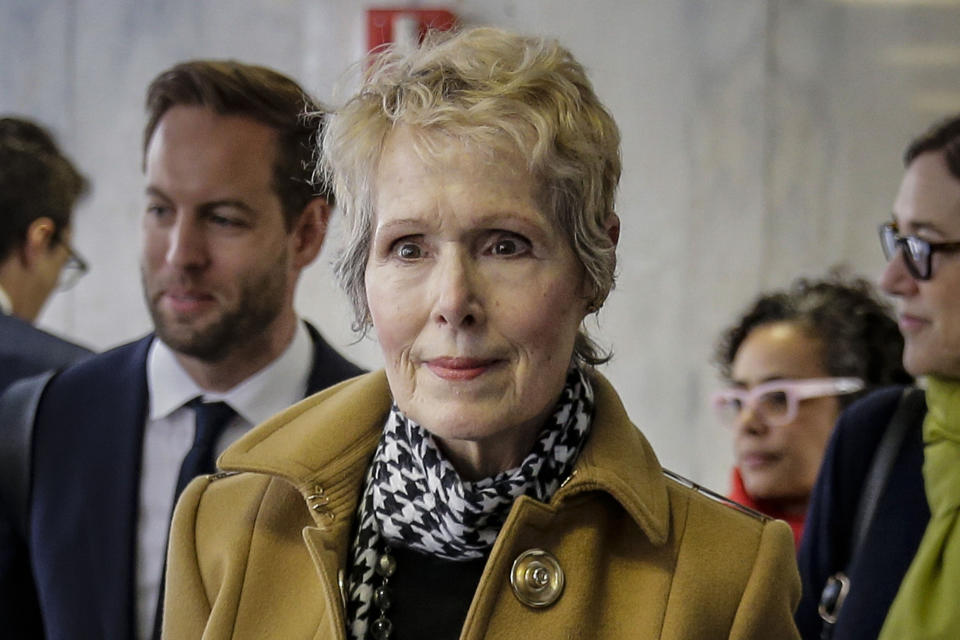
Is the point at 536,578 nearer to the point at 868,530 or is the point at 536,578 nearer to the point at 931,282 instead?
the point at 868,530

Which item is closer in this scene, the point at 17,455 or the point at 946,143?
the point at 17,455

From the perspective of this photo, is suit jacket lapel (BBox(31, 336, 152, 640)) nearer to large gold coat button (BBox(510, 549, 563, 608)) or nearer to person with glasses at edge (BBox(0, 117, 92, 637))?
large gold coat button (BBox(510, 549, 563, 608))

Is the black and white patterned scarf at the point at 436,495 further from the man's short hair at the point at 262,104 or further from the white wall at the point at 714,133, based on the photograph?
the white wall at the point at 714,133

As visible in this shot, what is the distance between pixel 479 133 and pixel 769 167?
422 cm

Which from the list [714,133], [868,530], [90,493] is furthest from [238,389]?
[714,133]

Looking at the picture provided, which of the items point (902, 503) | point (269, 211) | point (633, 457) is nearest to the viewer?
point (633, 457)

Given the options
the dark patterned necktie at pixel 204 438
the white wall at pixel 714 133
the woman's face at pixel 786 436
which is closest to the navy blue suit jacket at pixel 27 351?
the dark patterned necktie at pixel 204 438

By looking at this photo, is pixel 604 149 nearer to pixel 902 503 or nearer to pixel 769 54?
pixel 902 503

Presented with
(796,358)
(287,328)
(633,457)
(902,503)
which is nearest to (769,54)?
(796,358)

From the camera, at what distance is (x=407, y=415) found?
1979 mm

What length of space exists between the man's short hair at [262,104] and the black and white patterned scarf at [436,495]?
2.28ft

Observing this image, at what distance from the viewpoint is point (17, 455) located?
2549 millimetres

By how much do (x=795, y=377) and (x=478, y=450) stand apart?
7.29ft

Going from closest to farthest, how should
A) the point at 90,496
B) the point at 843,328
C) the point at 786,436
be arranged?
the point at 90,496 < the point at 786,436 < the point at 843,328
